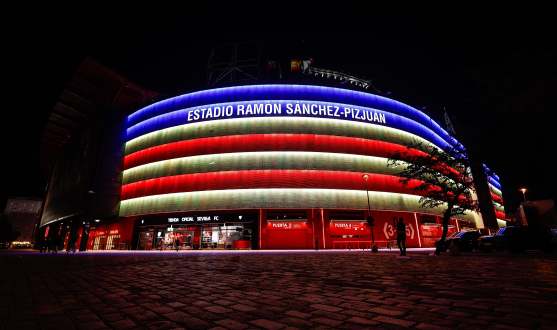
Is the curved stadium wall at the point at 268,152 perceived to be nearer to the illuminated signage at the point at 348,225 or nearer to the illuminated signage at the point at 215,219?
the illuminated signage at the point at 215,219

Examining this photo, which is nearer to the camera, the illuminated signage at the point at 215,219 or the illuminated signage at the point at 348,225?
the illuminated signage at the point at 215,219

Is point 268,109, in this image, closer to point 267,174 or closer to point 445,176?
point 267,174

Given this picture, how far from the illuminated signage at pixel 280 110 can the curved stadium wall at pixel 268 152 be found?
0.42 feet

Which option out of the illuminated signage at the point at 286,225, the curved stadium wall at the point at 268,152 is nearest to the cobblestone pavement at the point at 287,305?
the curved stadium wall at the point at 268,152

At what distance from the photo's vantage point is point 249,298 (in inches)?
149

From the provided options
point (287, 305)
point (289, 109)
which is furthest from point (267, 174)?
point (287, 305)

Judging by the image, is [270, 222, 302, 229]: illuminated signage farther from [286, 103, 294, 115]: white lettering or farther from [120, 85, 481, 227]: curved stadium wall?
[286, 103, 294, 115]: white lettering

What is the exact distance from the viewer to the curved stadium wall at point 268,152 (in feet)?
94.7

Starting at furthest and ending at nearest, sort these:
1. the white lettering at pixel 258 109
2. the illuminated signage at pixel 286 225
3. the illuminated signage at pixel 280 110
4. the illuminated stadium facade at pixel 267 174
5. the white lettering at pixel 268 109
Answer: the illuminated signage at pixel 280 110, the white lettering at pixel 258 109, the white lettering at pixel 268 109, the illuminated stadium facade at pixel 267 174, the illuminated signage at pixel 286 225

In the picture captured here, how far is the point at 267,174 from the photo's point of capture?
94.8 feet

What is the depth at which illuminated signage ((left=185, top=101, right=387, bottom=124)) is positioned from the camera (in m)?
31.0

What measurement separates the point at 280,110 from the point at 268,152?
18.3 feet

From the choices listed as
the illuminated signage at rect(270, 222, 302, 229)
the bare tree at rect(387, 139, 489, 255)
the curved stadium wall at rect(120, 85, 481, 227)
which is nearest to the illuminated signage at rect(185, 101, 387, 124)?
the curved stadium wall at rect(120, 85, 481, 227)

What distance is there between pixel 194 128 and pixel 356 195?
71.5 ft
